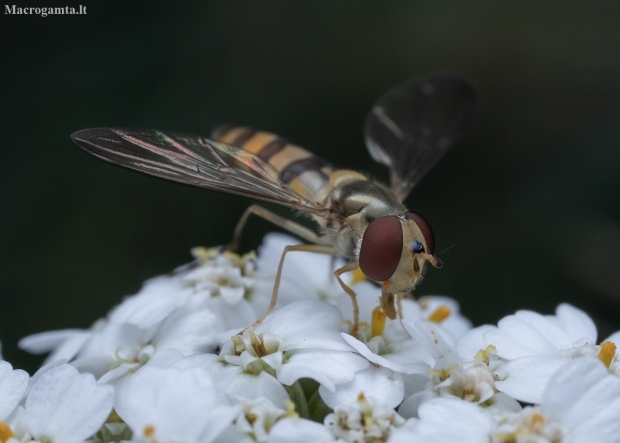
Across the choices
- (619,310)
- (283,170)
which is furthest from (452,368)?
(619,310)

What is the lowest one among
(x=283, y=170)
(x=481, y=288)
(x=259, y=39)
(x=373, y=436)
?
(x=481, y=288)

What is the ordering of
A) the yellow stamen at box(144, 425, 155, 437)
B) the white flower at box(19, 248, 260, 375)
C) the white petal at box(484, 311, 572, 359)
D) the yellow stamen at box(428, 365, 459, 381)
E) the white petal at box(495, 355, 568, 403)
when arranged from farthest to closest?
the white flower at box(19, 248, 260, 375) < the white petal at box(484, 311, 572, 359) < the yellow stamen at box(428, 365, 459, 381) < the white petal at box(495, 355, 568, 403) < the yellow stamen at box(144, 425, 155, 437)

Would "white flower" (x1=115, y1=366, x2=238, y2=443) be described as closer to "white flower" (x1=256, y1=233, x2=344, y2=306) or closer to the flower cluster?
the flower cluster

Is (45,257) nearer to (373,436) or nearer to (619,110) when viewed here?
(373,436)

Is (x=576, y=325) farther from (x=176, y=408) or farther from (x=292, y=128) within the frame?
(x=292, y=128)

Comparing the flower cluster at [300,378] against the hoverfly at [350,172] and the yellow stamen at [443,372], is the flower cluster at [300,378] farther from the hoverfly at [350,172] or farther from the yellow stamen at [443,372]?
the hoverfly at [350,172]

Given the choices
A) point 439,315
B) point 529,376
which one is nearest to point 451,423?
point 529,376

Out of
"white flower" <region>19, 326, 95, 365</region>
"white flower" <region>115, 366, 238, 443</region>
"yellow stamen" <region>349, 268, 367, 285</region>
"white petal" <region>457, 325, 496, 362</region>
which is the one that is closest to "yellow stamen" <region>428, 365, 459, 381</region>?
"white petal" <region>457, 325, 496, 362</region>
